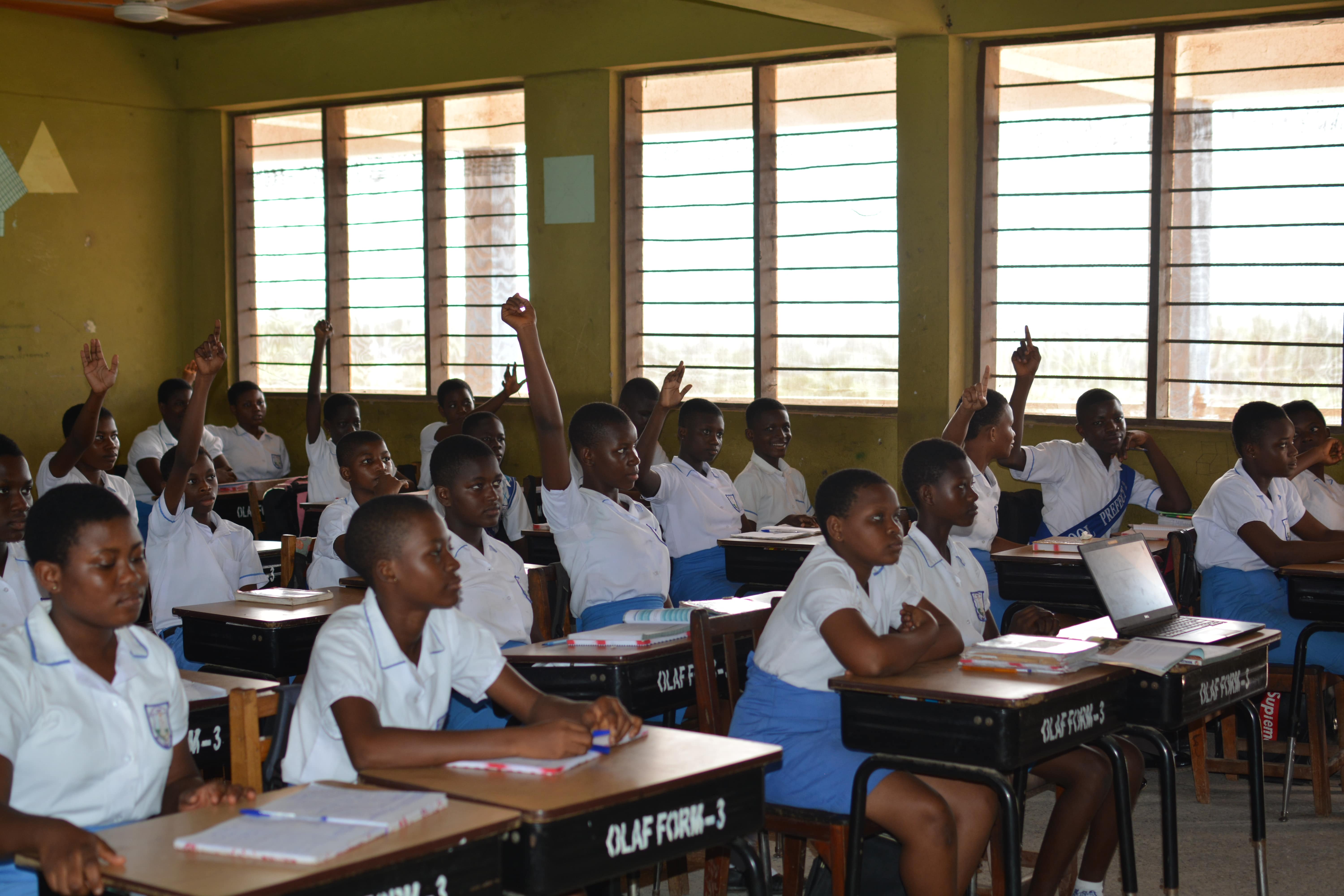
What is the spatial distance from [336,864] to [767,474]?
4.61m

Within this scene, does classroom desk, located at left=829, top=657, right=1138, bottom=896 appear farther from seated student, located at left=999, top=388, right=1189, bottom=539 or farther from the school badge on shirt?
seated student, located at left=999, top=388, right=1189, bottom=539

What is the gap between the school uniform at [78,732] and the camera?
6.88 ft

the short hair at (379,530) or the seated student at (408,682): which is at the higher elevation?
the short hair at (379,530)

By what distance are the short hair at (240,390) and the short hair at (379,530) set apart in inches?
246

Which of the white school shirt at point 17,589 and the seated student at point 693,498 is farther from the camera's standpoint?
the seated student at point 693,498

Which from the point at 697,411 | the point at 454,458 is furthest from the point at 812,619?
the point at 697,411

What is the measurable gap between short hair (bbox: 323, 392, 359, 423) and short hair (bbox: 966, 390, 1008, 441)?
3852mm

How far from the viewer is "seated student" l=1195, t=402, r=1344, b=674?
448 cm

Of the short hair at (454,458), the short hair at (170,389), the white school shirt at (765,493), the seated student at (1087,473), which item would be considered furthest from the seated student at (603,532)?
the short hair at (170,389)

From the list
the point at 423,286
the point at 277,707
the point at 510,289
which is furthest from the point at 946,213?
the point at 277,707

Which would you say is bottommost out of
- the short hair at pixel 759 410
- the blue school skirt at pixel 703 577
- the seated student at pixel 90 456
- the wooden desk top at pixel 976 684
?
the blue school skirt at pixel 703 577

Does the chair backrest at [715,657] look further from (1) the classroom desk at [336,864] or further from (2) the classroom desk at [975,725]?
(1) the classroom desk at [336,864]

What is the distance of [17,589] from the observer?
3291mm

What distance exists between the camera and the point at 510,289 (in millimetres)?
8398
